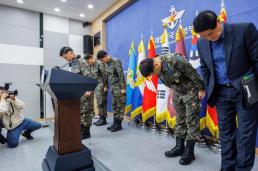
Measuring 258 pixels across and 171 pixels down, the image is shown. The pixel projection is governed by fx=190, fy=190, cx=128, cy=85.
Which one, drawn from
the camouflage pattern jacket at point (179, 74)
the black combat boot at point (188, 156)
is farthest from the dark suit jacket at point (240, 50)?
the black combat boot at point (188, 156)

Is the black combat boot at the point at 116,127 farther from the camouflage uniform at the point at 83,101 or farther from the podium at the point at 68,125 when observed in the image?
the podium at the point at 68,125

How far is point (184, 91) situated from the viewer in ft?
5.86

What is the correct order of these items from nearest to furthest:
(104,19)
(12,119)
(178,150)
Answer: (178,150) → (12,119) → (104,19)

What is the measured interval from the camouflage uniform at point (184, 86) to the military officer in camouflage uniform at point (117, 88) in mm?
1352

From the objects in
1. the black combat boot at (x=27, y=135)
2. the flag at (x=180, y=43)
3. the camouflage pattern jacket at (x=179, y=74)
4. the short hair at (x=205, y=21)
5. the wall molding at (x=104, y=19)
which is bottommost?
the black combat boot at (x=27, y=135)

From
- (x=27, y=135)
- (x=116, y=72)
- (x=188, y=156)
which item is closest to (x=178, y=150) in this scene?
(x=188, y=156)

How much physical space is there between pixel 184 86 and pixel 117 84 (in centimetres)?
157

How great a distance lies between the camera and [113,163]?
179cm

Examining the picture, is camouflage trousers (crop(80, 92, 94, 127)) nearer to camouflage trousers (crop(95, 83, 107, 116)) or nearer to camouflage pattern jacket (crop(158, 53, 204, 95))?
camouflage trousers (crop(95, 83, 107, 116))

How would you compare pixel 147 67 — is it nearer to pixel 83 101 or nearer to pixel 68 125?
pixel 68 125

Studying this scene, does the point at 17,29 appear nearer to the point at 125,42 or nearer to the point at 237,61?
the point at 125,42

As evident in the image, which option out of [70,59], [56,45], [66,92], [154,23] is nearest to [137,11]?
[154,23]

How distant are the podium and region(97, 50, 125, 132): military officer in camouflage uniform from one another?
6.07 ft

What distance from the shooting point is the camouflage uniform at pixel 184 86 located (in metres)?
1.68
